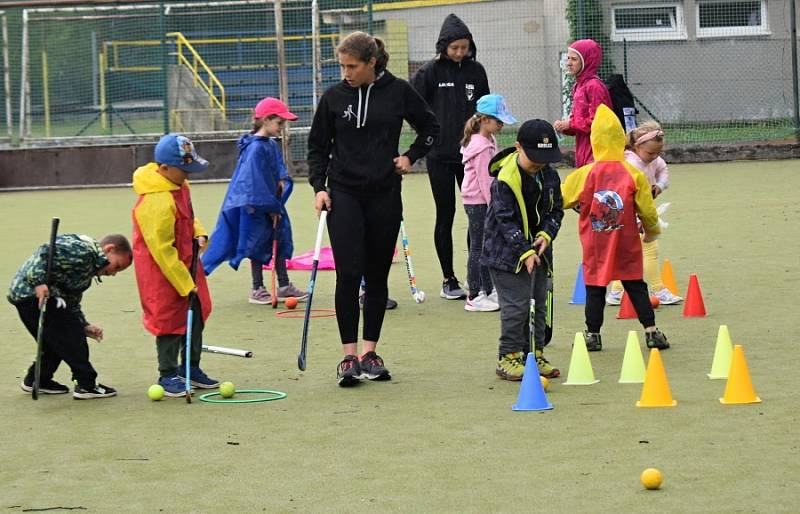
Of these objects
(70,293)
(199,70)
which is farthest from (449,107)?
(199,70)

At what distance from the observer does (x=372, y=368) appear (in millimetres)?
7207

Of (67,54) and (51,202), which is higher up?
(67,54)

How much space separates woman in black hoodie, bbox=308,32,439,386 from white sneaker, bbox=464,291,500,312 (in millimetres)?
2112

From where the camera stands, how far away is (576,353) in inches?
273

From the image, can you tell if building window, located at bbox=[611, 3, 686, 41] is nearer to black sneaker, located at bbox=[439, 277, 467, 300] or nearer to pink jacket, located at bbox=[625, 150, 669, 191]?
black sneaker, located at bbox=[439, 277, 467, 300]

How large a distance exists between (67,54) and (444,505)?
72.1 ft

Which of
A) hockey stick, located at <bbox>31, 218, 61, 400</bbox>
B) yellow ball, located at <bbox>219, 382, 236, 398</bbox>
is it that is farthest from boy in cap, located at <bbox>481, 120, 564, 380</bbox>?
hockey stick, located at <bbox>31, 218, 61, 400</bbox>

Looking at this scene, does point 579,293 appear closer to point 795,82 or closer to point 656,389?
point 656,389

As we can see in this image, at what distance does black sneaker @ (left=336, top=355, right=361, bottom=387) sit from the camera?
23.2 feet

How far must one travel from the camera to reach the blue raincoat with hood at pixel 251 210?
10117 millimetres

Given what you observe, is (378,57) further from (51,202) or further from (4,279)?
(51,202)

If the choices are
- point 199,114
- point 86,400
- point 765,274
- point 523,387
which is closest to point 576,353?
point 523,387

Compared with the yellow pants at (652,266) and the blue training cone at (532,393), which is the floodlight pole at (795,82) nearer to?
the yellow pants at (652,266)

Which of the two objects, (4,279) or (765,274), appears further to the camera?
(4,279)
